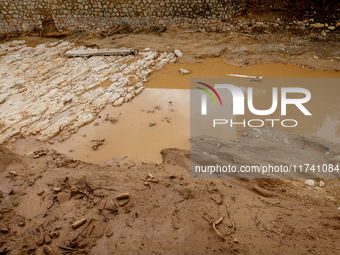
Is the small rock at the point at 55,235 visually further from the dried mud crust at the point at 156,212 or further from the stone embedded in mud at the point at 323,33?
the stone embedded in mud at the point at 323,33

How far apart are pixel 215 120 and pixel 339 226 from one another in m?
2.94

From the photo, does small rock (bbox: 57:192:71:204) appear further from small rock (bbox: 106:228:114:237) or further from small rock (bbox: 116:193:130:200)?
small rock (bbox: 106:228:114:237)

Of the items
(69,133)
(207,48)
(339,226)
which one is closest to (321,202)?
(339,226)

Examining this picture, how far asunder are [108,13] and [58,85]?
16.8ft

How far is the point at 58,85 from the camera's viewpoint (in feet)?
21.0

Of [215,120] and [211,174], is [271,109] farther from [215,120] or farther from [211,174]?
[211,174]

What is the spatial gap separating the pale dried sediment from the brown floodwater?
0.29 metres

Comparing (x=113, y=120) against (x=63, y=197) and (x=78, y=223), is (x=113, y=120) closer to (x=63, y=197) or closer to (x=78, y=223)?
(x=63, y=197)

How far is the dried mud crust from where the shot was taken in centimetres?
209

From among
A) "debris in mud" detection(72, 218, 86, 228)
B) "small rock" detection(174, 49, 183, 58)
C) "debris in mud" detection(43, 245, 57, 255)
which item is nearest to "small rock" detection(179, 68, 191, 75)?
"small rock" detection(174, 49, 183, 58)

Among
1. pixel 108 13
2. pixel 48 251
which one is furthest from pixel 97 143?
pixel 108 13

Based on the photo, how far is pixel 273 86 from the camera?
19.6 feet

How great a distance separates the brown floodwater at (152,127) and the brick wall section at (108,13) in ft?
14.5

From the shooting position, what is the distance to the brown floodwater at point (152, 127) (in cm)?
423
